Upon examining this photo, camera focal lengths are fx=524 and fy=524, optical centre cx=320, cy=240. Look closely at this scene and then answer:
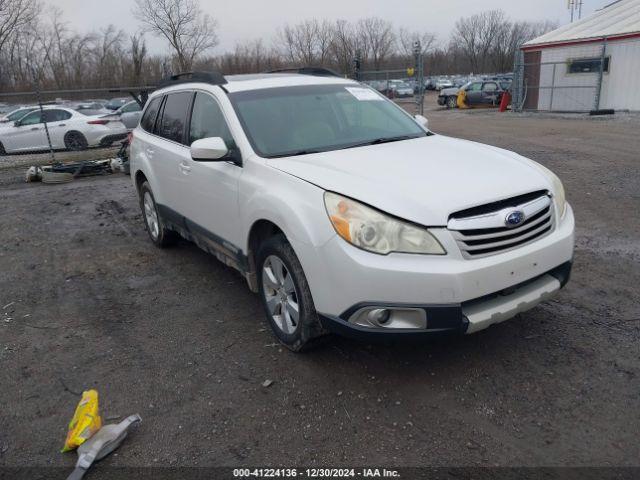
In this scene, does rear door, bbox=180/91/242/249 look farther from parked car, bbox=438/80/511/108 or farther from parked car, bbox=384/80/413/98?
parked car, bbox=384/80/413/98

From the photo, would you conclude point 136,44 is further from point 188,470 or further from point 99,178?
point 188,470

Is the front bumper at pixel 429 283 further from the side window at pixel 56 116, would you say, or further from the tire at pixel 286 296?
the side window at pixel 56 116

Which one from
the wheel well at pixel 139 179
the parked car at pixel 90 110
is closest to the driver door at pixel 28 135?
the parked car at pixel 90 110

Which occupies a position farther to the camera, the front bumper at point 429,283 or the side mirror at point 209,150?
the side mirror at point 209,150

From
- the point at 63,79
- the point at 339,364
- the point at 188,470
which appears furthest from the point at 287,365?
the point at 63,79

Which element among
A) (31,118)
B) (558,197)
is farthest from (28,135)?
(558,197)

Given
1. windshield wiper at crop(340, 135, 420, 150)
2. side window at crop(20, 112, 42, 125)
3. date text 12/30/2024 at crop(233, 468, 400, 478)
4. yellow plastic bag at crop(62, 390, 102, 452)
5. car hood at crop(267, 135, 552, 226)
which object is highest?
windshield wiper at crop(340, 135, 420, 150)

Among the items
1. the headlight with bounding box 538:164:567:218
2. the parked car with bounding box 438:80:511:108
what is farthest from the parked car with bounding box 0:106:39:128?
the parked car with bounding box 438:80:511:108

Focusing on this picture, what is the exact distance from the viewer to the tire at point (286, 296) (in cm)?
322

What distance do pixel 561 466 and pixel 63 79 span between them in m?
52.5

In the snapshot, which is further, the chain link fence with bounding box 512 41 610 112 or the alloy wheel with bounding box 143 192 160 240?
the chain link fence with bounding box 512 41 610 112

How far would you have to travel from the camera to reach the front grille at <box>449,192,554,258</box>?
9.29 feet

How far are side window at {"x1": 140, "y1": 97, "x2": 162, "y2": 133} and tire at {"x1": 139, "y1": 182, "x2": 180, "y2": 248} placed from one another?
0.63 m

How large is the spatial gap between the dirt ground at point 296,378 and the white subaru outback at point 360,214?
17.2 inches
